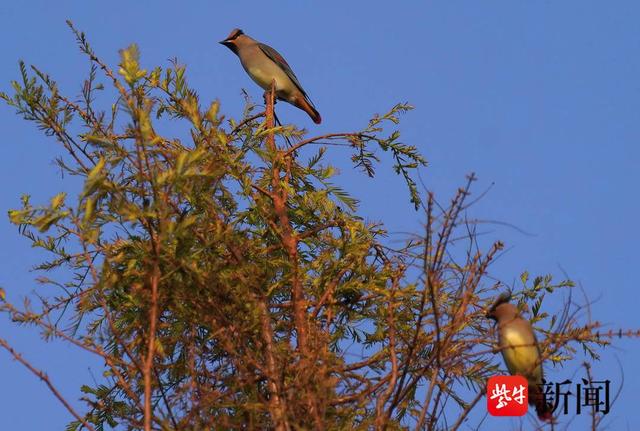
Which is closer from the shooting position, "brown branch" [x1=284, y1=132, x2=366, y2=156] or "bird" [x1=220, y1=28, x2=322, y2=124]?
"brown branch" [x1=284, y1=132, x2=366, y2=156]

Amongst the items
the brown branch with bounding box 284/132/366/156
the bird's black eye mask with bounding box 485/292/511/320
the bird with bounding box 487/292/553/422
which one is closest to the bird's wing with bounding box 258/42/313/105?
the brown branch with bounding box 284/132/366/156

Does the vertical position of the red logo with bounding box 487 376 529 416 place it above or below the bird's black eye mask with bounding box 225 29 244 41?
below

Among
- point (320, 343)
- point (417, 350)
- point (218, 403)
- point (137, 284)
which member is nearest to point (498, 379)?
point (417, 350)

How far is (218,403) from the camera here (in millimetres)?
5047

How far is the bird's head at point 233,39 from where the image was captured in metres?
10.4

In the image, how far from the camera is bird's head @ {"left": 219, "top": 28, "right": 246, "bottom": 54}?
1039 cm

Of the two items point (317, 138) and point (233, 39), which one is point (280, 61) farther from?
point (317, 138)

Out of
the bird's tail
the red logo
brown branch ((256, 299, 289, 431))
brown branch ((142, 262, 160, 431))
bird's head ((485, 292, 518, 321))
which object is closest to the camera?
brown branch ((142, 262, 160, 431))

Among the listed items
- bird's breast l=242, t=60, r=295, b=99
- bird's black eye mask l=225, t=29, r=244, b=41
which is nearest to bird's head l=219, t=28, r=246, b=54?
bird's black eye mask l=225, t=29, r=244, b=41

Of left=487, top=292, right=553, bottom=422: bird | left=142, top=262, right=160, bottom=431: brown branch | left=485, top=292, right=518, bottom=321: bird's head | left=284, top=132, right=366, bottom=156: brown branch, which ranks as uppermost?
left=284, top=132, right=366, bottom=156: brown branch

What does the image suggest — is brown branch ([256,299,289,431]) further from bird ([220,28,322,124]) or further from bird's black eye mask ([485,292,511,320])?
bird ([220,28,322,124])

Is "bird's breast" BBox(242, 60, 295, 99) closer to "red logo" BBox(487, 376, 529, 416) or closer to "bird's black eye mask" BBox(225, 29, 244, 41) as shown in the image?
"bird's black eye mask" BBox(225, 29, 244, 41)

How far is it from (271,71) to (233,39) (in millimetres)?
1137

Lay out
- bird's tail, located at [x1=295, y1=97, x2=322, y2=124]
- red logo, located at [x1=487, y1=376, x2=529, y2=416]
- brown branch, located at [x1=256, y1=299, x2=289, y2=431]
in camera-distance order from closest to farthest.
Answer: brown branch, located at [x1=256, y1=299, x2=289, y2=431]
red logo, located at [x1=487, y1=376, x2=529, y2=416]
bird's tail, located at [x1=295, y1=97, x2=322, y2=124]
